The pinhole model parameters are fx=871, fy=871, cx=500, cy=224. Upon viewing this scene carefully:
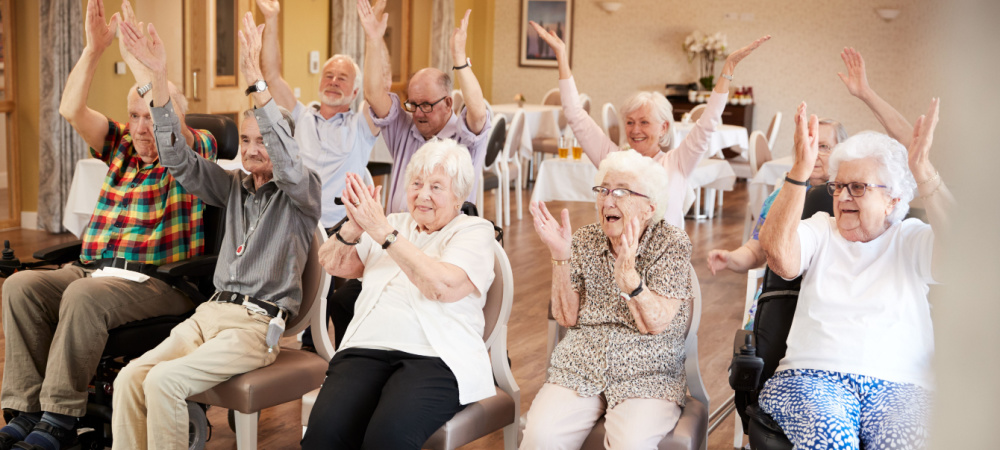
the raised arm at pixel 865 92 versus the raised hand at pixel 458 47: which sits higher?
the raised hand at pixel 458 47

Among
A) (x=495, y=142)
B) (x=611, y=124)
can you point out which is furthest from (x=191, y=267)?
(x=611, y=124)

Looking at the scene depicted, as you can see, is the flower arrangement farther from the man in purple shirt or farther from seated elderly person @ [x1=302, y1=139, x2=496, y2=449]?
seated elderly person @ [x1=302, y1=139, x2=496, y2=449]

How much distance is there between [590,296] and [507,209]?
486 centimetres

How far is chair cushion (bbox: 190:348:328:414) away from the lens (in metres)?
2.40

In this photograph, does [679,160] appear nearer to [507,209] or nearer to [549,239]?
[549,239]

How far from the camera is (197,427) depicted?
2639mm

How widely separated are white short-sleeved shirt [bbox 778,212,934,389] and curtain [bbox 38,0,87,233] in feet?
17.7

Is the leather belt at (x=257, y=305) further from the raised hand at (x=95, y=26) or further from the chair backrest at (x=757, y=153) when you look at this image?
the chair backrest at (x=757, y=153)

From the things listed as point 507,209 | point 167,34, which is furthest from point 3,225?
point 507,209

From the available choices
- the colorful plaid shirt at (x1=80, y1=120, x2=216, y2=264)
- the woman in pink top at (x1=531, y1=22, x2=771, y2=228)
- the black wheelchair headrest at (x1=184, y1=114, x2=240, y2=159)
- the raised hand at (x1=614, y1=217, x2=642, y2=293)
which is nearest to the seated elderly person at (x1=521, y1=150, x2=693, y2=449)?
the raised hand at (x1=614, y1=217, x2=642, y2=293)

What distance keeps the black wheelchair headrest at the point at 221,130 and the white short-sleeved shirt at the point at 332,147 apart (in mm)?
460

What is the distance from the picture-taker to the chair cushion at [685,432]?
6.93ft

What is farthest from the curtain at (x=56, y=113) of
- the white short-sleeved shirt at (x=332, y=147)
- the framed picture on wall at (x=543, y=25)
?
the framed picture on wall at (x=543, y=25)

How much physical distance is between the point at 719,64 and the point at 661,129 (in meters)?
8.36
